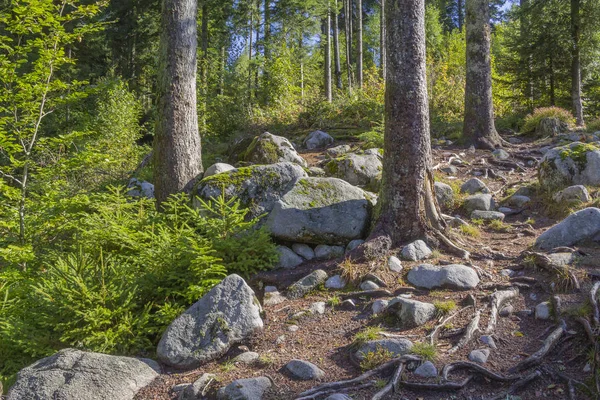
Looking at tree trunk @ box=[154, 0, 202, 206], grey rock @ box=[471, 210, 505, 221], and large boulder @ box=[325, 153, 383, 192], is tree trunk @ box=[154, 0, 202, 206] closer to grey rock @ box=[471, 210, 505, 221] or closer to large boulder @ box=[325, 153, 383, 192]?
large boulder @ box=[325, 153, 383, 192]

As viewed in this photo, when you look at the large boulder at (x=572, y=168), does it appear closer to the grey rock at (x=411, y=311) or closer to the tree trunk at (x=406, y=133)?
the tree trunk at (x=406, y=133)

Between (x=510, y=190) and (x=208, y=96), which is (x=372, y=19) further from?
(x=510, y=190)

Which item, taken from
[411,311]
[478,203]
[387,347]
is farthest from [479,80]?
[387,347]

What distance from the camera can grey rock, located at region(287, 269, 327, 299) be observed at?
5293mm

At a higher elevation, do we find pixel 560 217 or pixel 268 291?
pixel 560 217

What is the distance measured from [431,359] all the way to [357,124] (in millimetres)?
10321

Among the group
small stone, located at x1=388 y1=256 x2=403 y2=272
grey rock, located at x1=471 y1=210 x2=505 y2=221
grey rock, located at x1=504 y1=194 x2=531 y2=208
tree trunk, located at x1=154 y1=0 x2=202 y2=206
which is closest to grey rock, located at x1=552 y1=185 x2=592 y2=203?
grey rock, located at x1=504 y1=194 x2=531 y2=208

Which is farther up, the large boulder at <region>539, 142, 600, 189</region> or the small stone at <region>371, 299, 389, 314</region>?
the large boulder at <region>539, 142, 600, 189</region>

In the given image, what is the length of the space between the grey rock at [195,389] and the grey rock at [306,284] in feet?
5.47

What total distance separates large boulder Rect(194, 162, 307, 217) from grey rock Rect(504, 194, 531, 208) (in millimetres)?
3779

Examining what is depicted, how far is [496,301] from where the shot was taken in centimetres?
450

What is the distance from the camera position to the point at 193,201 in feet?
22.7

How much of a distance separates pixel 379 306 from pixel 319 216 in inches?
74.1

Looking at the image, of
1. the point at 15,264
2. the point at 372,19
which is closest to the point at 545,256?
the point at 15,264
